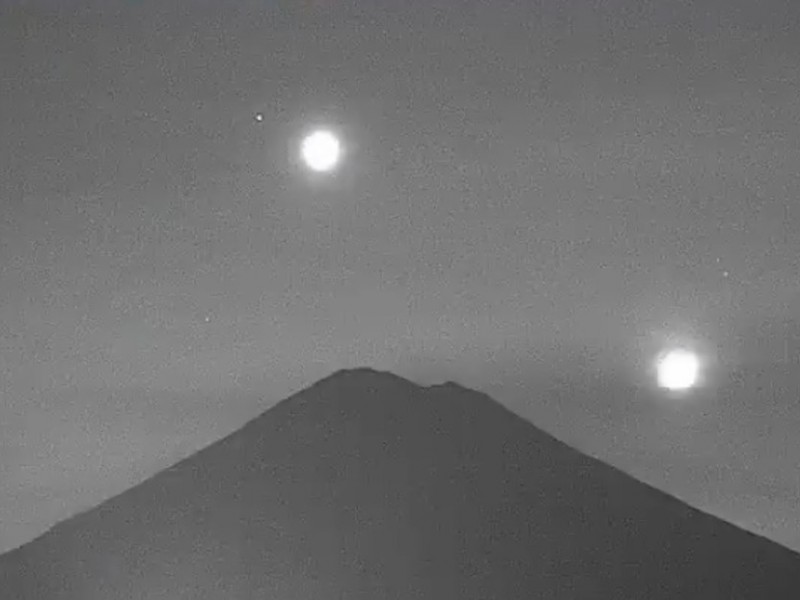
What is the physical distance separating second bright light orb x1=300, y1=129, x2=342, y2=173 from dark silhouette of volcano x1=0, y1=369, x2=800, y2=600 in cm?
42

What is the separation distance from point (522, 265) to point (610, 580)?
62cm

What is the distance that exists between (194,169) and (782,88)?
1.18 metres

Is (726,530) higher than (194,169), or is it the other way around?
(194,169)

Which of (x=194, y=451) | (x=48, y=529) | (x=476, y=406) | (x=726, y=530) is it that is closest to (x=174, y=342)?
(x=194, y=451)

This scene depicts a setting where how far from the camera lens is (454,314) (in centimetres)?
254

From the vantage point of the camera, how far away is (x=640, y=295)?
2.51 meters

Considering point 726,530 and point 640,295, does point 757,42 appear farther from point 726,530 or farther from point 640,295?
point 726,530

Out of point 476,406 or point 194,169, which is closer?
point 476,406

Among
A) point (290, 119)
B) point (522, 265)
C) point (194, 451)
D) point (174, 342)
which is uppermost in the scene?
point (290, 119)

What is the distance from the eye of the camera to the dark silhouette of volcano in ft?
7.81

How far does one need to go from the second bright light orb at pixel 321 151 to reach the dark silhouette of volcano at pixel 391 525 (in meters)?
0.42

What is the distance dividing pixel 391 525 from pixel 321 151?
0.75m

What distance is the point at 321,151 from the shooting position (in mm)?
2619

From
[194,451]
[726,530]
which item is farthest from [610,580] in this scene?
[194,451]
